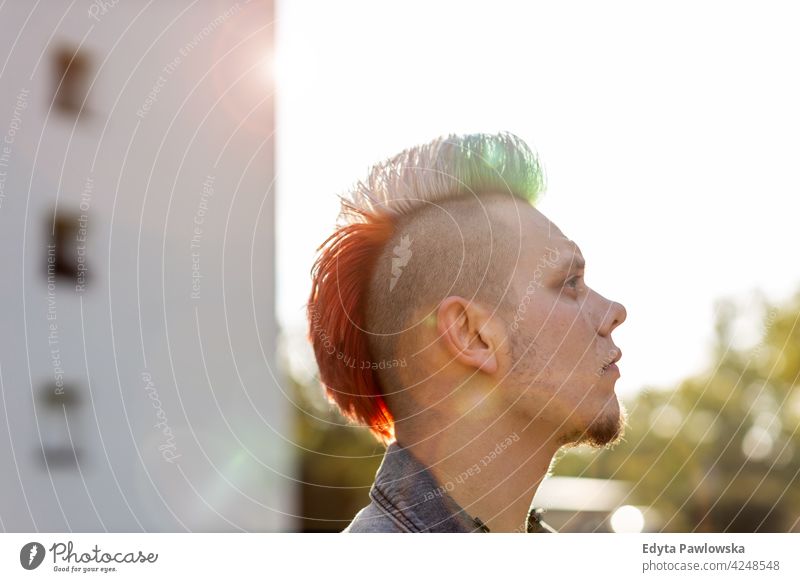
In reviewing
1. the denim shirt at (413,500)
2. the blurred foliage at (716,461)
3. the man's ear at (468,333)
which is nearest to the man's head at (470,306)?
the man's ear at (468,333)

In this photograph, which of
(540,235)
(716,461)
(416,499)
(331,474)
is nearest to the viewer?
(416,499)

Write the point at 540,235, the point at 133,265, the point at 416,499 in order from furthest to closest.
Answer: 1. the point at 133,265
2. the point at 540,235
3. the point at 416,499

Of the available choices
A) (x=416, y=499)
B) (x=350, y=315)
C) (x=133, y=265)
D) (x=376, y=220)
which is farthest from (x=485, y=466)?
(x=133, y=265)

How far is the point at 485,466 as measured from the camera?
230 cm

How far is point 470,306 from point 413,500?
1.89 ft

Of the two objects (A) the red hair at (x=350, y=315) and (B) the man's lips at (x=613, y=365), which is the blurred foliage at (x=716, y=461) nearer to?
(B) the man's lips at (x=613, y=365)

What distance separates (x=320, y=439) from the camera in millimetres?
13508

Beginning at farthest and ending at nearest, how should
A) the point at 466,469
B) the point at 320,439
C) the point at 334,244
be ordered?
the point at 320,439 < the point at 334,244 < the point at 466,469

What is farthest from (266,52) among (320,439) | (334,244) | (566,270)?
(320,439)

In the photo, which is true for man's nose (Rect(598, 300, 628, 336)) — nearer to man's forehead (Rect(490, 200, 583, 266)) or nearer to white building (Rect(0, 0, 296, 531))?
man's forehead (Rect(490, 200, 583, 266))

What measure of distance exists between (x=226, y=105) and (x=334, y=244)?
3868 millimetres

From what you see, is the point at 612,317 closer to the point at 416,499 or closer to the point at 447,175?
the point at 447,175

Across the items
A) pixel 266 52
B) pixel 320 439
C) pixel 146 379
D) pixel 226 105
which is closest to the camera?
pixel 266 52
